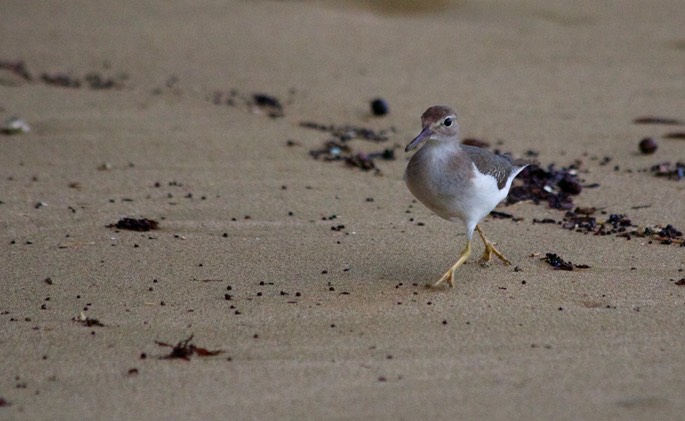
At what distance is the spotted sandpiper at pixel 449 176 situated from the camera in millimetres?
5449

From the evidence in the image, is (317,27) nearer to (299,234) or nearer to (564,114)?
(564,114)

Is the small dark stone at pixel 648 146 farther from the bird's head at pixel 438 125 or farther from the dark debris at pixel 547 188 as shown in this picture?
the bird's head at pixel 438 125

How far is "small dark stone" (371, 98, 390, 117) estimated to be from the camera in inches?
358

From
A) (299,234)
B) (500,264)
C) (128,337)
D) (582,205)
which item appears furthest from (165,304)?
(582,205)

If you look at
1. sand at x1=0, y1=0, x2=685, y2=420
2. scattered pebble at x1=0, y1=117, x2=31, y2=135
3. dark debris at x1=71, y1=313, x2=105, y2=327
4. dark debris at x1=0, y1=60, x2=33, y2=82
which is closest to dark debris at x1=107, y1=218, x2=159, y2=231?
sand at x1=0, y1=0, x2=685, y2=420

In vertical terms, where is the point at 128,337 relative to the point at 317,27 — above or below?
below

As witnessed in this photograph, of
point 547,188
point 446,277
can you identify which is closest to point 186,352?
point 446,277

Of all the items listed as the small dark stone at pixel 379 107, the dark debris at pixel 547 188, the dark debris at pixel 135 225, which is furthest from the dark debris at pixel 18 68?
the dark debris at pixel 547 188

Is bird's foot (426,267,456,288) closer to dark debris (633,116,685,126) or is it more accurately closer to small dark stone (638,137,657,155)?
small dark stone (638,137,657,155)

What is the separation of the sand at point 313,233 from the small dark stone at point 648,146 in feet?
0.27

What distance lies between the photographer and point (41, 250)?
5.97 m

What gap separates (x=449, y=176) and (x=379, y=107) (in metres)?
3.74

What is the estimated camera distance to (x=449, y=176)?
215 inches

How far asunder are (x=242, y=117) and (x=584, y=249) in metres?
3.97
